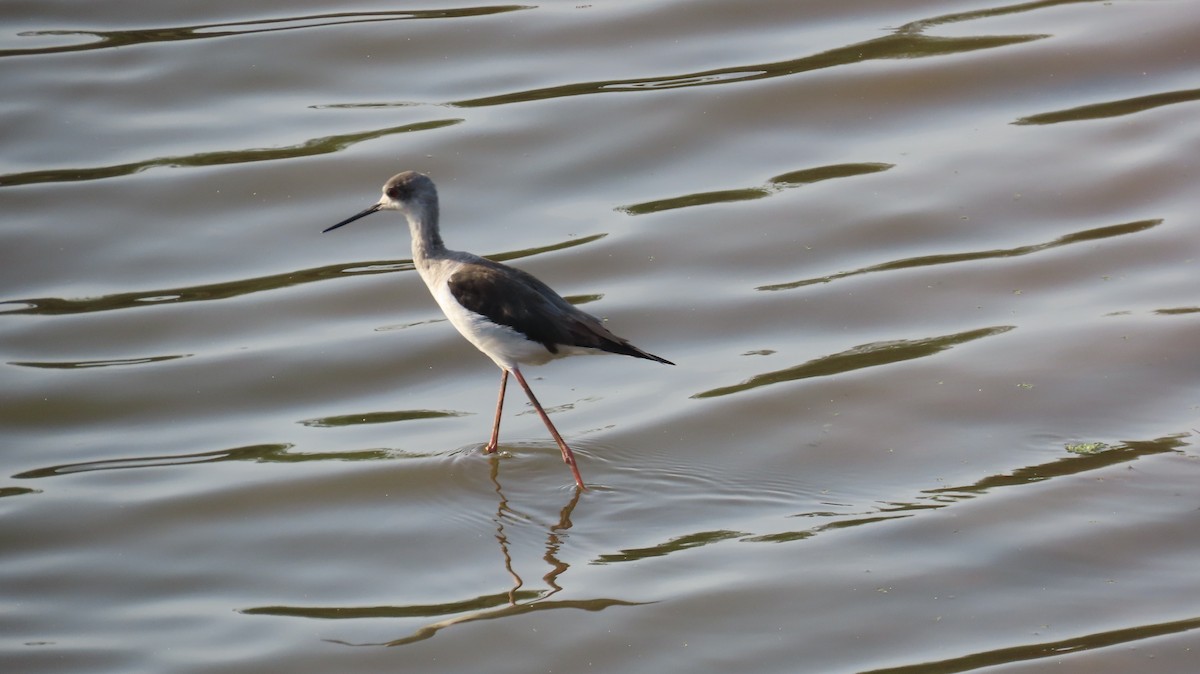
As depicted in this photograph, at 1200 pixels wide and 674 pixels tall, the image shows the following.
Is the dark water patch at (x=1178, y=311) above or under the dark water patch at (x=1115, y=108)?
under

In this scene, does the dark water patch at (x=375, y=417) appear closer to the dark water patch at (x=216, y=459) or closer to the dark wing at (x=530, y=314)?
the dark water patch at (x=216, y=459)

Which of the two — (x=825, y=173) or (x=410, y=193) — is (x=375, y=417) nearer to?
(x=410, y=193)

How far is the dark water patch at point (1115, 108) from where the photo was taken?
27.7 feet

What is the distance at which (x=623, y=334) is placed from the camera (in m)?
7.15

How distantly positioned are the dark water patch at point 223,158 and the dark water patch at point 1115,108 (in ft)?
11.9

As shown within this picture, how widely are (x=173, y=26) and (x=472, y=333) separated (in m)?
5.12

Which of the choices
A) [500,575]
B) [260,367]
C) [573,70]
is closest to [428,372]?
[260,367]

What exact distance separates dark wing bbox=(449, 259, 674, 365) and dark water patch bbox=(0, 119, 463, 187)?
3002 millimetres

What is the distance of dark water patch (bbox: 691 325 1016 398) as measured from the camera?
6.62 m

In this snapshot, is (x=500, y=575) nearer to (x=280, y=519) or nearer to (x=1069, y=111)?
(x=280, y=519)

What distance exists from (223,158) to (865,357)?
4312 mm

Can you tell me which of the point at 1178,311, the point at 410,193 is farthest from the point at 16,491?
the point at 1178,311

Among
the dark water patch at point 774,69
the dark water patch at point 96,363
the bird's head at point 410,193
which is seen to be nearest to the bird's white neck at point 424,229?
the bird's head at point 410,193

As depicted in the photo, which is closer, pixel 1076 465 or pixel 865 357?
pixel 1076 465
